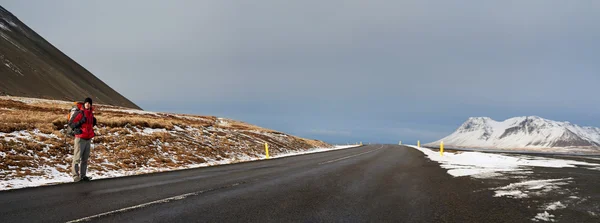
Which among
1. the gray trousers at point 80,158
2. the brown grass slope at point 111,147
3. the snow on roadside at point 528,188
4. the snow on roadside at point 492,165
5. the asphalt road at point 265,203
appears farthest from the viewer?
the brown grass slope at point 111,147

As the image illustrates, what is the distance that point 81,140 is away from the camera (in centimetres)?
1027

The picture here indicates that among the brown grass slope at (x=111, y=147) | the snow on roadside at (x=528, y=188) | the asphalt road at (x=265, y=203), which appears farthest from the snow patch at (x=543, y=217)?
the brown grass slope at (x=111, y=147)

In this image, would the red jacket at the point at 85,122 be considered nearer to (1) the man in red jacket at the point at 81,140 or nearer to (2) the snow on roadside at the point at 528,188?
(1) the man in red jacket at the point at 81,140

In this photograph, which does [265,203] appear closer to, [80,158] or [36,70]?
[80,158]

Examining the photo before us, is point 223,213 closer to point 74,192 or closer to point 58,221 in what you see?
point 58,221

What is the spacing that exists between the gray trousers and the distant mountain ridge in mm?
84021

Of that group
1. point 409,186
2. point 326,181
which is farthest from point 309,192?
point 409,186

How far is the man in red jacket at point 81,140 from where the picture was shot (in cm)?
1011

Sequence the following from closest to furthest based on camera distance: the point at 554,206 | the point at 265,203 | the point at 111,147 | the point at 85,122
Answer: the point at 554,206, the point at 265,203, the point at 85,122, the point at 111,147

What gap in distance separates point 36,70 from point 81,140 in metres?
128

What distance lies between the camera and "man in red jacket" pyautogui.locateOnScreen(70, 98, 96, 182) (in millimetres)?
10109

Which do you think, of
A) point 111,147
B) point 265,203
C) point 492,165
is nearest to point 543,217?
point 265,203

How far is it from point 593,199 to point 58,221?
371 inches

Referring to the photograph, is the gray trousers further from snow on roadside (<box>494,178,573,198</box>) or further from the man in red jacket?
snow on roadside (<box>494,178,573,198</box>)
